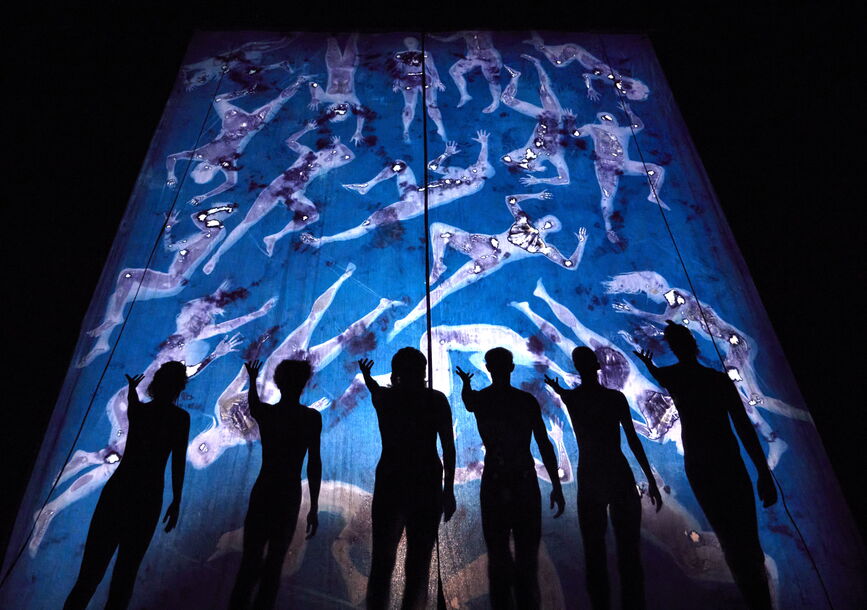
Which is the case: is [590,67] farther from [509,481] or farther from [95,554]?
[95,554]

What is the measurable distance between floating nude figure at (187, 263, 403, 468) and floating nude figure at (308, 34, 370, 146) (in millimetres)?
1396

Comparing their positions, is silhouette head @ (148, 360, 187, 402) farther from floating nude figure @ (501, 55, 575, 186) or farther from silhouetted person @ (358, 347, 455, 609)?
floating nude figure @ (501, 55, 575, 186)

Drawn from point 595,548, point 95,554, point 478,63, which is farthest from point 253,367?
point 478,63

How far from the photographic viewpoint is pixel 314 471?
2541 millimetres

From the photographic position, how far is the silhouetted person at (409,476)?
232 centimetres

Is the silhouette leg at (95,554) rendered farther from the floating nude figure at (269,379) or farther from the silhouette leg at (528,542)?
the silhouette leg at (528,542)

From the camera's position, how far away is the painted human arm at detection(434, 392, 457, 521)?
246cm

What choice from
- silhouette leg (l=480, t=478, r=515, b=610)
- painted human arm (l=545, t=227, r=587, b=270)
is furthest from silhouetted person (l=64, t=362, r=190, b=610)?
painted human arm (l=545, t=227, r=587, b=270)

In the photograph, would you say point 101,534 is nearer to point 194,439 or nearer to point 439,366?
point 194,439

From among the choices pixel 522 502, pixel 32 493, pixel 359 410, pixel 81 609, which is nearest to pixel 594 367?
pixel 522 502

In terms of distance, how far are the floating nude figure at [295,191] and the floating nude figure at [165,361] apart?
0.95 ft

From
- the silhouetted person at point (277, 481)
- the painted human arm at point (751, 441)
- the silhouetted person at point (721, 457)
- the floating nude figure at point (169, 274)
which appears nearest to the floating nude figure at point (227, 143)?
the floating nude figure at point (169, 274)

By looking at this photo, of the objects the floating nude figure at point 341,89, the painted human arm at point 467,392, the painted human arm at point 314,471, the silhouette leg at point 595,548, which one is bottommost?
the silhouette leg at point 595,548

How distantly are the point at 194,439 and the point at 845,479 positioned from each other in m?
3.46
